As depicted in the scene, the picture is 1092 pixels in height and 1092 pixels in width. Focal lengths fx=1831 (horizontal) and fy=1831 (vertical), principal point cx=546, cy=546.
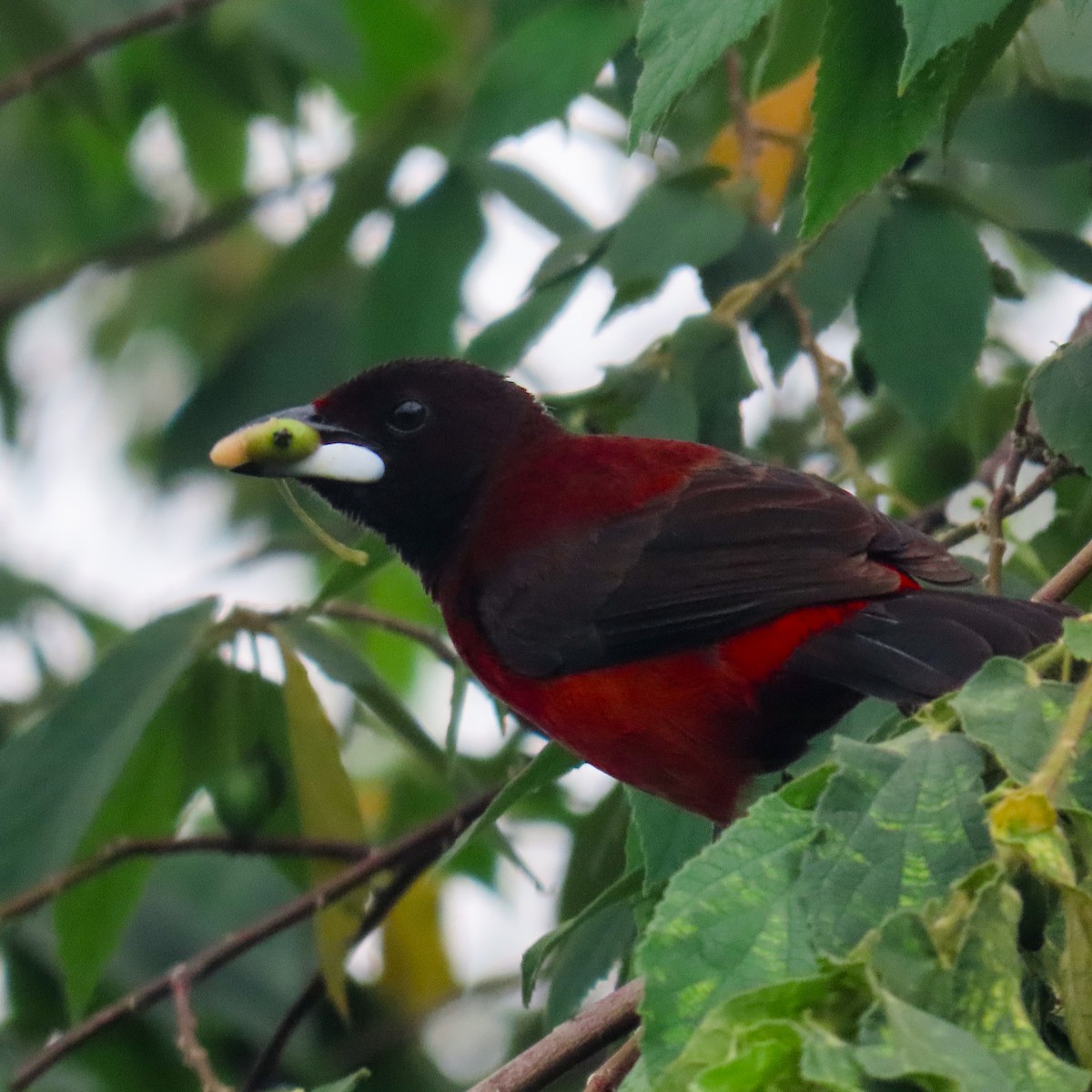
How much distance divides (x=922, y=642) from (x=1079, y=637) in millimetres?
1029

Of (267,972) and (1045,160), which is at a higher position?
(1045,160)

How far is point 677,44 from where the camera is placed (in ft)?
6.75

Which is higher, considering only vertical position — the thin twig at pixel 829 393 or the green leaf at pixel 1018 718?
the green leaf at pixel 1018 718

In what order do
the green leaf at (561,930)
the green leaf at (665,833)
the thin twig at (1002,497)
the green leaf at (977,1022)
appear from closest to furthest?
the green leaf at (977,1022)
the green leaf at (561,930)
the green leaf at (665,833)
the thin twig at (1002,497)

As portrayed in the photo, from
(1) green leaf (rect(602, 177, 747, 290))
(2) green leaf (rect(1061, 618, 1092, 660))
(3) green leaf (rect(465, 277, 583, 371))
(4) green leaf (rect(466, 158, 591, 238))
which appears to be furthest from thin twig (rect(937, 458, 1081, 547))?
(4) green leaf (rect(466, 158, 591, 238))

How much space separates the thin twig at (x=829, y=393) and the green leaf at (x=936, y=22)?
1.61 meters

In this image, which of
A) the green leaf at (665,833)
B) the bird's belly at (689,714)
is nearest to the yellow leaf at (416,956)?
the bird's belly at (689,714)

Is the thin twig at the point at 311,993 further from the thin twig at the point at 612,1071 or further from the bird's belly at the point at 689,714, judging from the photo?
the thin twig at the point at 612,1071

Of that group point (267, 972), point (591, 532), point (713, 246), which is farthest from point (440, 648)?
point (267, 972)

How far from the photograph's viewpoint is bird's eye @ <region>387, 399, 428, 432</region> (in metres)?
3.93

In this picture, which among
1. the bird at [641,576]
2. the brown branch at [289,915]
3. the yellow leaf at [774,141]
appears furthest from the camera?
the yellow leaf at [774,141]

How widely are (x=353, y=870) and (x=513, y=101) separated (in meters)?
1.55

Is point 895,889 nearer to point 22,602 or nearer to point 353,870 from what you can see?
point 353,870

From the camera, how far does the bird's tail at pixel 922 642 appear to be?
2.62 meters
